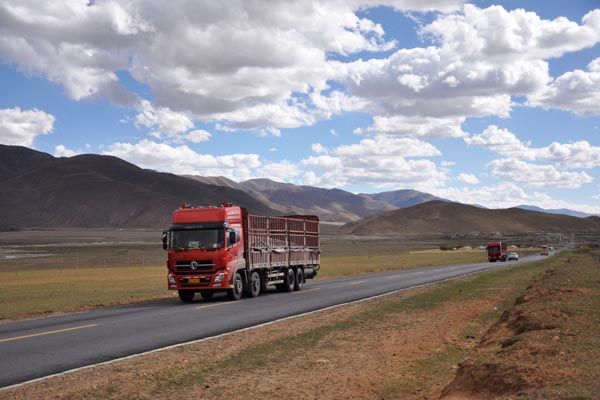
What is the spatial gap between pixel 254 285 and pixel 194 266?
341cm

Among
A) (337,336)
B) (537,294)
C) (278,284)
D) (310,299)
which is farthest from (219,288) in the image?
(537,294)

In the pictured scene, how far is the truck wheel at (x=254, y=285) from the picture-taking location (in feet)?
85.9

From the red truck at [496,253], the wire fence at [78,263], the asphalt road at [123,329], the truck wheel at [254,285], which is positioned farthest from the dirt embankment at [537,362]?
the red truck at [496,253]

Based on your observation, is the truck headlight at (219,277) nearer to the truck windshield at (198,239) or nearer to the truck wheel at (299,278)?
the truck windshield at (198,239)

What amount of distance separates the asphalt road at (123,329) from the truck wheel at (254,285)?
397 mm

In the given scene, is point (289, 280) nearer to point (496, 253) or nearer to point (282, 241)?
point (282, 241)

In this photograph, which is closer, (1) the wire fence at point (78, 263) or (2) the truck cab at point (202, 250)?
(2) the truck cab at point (202, 250)

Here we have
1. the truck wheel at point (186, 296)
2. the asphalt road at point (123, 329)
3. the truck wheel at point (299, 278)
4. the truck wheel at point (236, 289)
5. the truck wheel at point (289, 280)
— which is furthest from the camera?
the truck wheel at point (299, 278)

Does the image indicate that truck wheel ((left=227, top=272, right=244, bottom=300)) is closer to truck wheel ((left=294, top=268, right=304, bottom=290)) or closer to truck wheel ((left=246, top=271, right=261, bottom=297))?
truck wheel ((left=246, top=271, right=261, bottom=297))

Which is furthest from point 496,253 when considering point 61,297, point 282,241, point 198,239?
point 198,239

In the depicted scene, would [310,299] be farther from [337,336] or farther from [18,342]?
[18,342]

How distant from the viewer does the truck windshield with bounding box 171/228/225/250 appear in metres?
24.0

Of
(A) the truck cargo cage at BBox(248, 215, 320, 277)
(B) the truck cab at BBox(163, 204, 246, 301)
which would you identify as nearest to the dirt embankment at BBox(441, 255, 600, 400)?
(B) the truck cab at BBox(163, 204, 246, 301)

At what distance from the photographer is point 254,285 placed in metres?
26.5
